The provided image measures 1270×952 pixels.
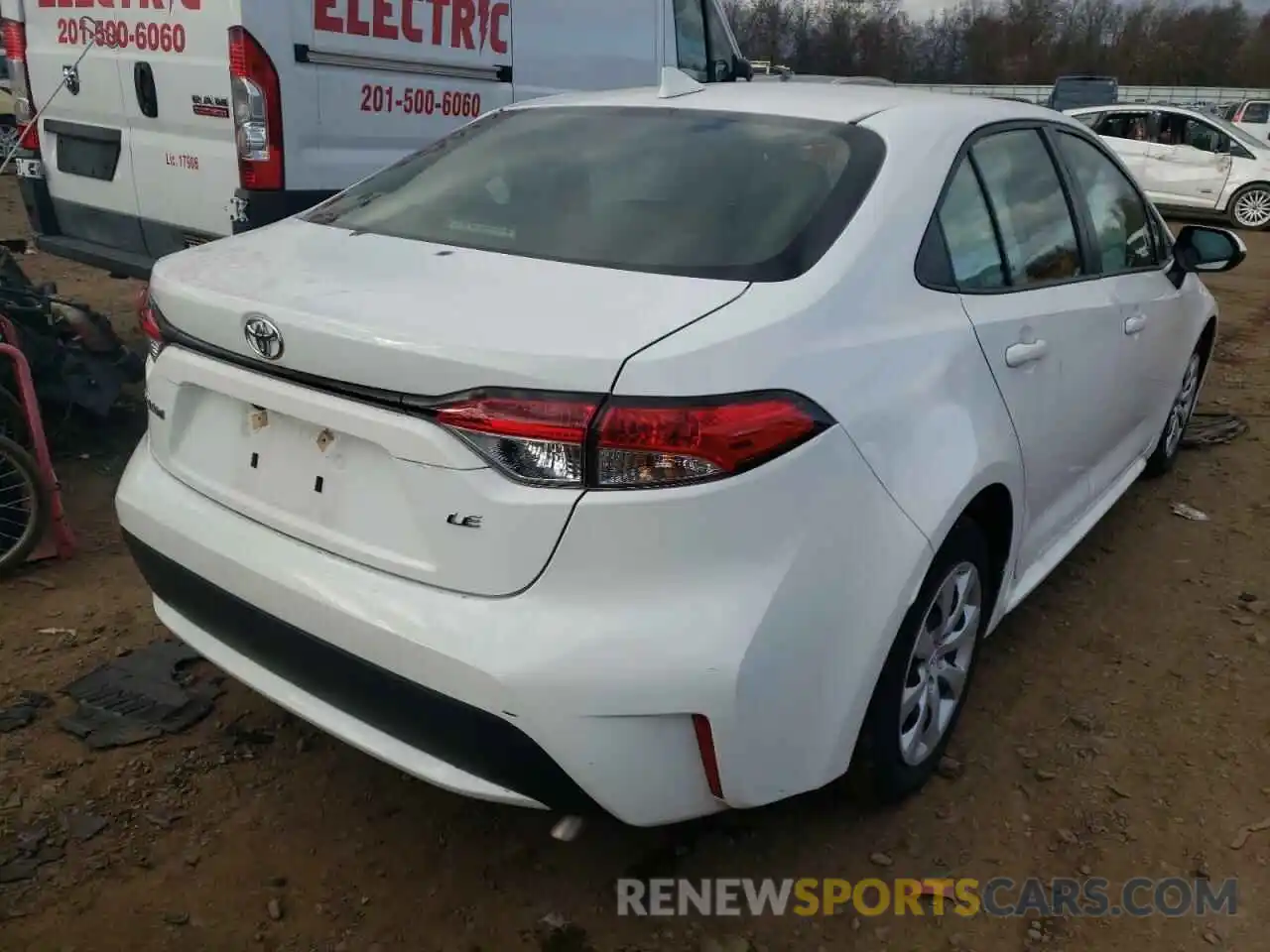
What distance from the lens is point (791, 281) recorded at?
2.04 m

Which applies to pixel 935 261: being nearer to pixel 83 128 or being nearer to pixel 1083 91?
pixel 83 128

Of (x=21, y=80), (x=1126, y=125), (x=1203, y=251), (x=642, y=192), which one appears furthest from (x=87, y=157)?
(x=1126, y=125)

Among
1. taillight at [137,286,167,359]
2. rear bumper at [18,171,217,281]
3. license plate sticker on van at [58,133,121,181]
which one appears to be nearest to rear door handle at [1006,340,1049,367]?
taillight at [137,286,167,359]

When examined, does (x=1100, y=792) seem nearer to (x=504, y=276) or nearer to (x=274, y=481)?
(x=504, y=276)

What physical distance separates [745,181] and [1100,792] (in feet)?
5.80

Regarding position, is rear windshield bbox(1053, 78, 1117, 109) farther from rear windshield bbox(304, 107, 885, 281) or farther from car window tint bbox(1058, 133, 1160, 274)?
rear windshield bbox(304, 107, 885, 281)

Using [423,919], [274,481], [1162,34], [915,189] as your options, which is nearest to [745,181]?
[915,189]

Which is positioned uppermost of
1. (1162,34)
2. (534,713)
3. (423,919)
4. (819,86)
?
(1162,34)

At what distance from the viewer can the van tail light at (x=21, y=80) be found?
18.1ft

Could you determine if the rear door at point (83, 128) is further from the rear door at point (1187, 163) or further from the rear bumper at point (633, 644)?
the rear door at point (1187, 163)

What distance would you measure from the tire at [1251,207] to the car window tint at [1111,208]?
12.4 metres

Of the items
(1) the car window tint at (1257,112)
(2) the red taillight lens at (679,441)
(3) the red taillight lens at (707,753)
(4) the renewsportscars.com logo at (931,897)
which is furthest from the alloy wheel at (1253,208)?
(3) the red taillight lens at (707,753)

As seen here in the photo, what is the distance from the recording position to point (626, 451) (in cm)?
175

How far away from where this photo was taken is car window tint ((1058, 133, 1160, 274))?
3314mm
